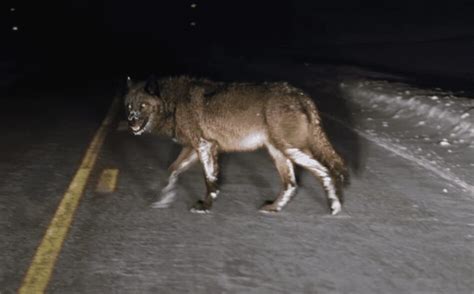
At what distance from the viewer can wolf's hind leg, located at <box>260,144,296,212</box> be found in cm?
742

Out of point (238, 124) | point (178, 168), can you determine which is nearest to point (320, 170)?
point (238, 124)

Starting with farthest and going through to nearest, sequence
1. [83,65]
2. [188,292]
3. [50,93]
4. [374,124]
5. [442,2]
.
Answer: [442,2] < [83,65] < [50,93] < [374,124] < [188,292]

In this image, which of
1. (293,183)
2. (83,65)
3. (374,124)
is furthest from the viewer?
(83,65)

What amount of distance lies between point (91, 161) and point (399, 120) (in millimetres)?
6487

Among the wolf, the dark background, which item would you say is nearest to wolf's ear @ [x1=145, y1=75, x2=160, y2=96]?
the wolf

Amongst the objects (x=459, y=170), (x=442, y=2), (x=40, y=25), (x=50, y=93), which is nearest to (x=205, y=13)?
(x=40, y=25)

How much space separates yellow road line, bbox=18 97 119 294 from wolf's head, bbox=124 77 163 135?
99 cm

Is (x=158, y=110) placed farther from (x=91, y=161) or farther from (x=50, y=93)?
(x=50, y=93)

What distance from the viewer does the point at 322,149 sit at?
297 inches

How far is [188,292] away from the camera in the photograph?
201 inches

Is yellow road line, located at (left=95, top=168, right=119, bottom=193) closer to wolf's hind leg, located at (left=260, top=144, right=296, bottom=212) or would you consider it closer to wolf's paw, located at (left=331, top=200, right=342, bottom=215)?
wolf's hind leg, located at (left=260, top=144, right=296, bottom=212)

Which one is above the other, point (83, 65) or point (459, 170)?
point (459, 170)

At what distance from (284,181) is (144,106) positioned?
1.79 metres

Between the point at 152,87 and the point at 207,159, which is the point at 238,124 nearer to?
the point at 207,159
